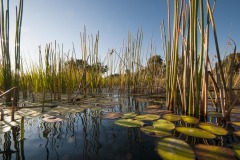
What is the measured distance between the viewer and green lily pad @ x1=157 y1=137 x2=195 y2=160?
2.72 ft

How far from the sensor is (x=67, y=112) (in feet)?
5.80

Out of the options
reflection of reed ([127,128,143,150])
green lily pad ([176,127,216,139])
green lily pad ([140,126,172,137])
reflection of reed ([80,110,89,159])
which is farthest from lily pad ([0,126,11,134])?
green lily pad ([176,127,216,139])

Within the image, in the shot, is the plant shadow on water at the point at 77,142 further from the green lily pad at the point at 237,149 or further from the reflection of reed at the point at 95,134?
the green lily pad at the point at 237,149

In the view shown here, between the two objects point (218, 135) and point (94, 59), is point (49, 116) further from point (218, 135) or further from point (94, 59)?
point (94, 59)

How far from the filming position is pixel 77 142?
1.08m

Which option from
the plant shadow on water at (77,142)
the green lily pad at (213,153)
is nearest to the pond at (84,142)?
the plant shadow on water at (77,142)

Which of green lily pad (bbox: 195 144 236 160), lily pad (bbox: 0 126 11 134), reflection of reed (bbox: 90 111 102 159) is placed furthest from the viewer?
lily pad (bbox: 0 126 11 134)

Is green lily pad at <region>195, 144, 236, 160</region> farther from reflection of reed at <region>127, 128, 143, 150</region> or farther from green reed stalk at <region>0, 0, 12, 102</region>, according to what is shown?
green reed stalk at <region>0, 0, 12, 102</region>

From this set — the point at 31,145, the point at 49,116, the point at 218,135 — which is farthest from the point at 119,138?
the point at 49,116

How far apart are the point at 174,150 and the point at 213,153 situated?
192mm

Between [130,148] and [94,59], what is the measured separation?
97.3 inches

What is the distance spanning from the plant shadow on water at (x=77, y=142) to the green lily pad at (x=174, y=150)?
0.15ft

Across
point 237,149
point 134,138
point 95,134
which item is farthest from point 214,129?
point 95,134

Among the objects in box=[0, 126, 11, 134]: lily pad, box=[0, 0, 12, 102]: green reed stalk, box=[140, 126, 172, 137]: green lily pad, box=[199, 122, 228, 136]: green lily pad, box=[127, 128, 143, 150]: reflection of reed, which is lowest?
box=[127, 128, 143, 150]: reflection of reed
